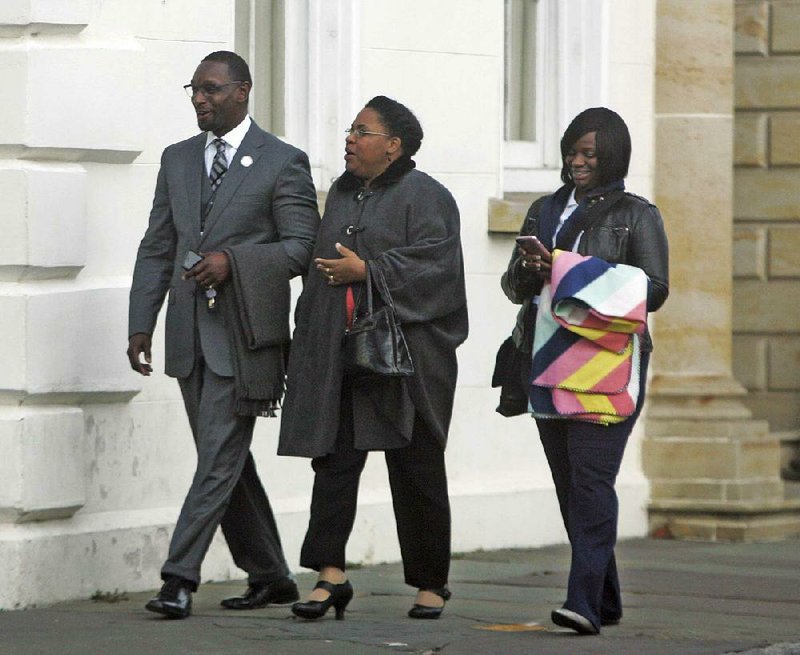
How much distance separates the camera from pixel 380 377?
8484 millimetres

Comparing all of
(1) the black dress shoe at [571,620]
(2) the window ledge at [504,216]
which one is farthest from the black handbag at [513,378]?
(2) the window ledge at [504,216]

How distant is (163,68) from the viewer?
32.2 ft

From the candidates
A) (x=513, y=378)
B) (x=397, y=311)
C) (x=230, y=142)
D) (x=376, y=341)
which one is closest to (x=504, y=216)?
(x=230, y=142)

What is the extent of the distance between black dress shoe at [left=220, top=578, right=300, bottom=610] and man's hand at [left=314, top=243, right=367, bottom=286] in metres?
1.26

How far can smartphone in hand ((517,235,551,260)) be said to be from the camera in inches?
322

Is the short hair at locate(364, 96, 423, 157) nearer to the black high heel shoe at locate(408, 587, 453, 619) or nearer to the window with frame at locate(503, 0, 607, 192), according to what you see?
the black high heel shoe at locate(408, 587, 453, 619)

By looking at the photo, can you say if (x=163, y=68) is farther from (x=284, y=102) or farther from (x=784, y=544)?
(x=784, y=544)

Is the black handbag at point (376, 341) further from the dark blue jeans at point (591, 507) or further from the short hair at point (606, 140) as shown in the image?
the short hair at point (606, 140)

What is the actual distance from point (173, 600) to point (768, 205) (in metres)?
6.58

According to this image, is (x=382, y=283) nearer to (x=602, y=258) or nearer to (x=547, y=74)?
(x=602, y=258)

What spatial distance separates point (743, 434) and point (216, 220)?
4576 millimetres

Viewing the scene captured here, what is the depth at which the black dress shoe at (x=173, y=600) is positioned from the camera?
8.51 metres

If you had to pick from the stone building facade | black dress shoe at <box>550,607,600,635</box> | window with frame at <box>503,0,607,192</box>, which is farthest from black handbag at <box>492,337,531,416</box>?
window with frame at <box>503,0,607,192</box>

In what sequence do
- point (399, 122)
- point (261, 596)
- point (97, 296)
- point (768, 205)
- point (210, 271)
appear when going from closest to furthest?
1. point (210, 271)
2. point (399, 122)
3. point (261, 596)
4. point (97, 296)
5. point (768, 205)
